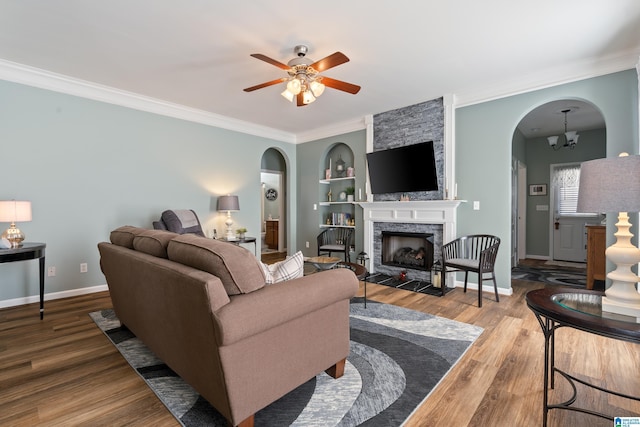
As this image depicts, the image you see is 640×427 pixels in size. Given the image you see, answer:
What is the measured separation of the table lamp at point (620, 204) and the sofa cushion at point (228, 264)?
1637mm

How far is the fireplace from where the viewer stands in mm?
4520

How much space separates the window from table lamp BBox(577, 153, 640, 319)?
5.93 m

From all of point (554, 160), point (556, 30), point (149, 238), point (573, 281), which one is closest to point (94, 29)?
point (149, 238)

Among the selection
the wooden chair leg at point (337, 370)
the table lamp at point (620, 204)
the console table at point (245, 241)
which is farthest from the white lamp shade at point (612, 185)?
the console table at point (245, 241)

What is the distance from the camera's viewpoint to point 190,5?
2336mm

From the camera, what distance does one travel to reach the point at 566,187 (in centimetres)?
628

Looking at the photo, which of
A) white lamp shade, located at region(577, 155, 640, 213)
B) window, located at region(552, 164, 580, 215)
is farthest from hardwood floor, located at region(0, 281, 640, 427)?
window, located at region(552, 164, 580, 215)

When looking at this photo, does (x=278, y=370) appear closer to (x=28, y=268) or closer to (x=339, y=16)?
(x=339, y=16)

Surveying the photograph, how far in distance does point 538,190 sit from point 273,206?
6891mm

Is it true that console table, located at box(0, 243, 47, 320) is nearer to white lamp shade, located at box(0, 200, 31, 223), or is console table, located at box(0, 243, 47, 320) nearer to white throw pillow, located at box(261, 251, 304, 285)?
white lamp shade, located at box(0, 200, 31, 223)

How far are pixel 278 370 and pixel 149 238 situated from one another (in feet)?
3.99

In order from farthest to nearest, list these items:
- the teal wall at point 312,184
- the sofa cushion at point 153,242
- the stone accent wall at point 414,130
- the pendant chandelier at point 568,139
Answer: the teal wall at point 312,184
the pendant chandelier at point 568,139
the stone accent wall at point 414,130
the sofa cushion at point 153,242

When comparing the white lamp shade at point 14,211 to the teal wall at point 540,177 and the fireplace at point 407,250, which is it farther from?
the teal wall at point 540,177

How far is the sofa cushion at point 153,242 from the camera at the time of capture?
1.88 m
